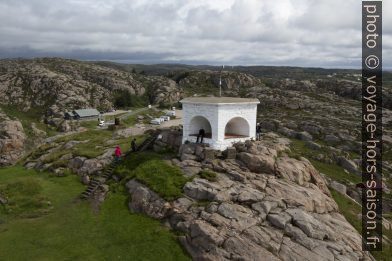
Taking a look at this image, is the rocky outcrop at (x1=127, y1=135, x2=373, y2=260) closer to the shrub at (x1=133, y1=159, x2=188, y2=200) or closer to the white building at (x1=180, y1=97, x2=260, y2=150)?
the shrub at (x1=133, y1=159, x2=188, y2=200)

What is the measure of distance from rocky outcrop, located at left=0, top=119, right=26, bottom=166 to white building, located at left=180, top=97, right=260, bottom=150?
3064 cm

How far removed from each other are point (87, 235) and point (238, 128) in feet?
56.2

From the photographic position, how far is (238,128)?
1367 inches

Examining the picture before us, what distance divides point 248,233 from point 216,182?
Result: 537 centimetres

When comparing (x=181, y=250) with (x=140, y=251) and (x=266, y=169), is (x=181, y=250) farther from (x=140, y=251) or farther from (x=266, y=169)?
(x=266, y=169)

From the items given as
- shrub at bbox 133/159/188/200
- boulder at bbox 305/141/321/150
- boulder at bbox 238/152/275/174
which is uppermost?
boulder at bbox 238/152/275/174

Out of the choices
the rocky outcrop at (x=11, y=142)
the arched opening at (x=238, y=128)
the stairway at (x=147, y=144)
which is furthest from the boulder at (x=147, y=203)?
the rocky outcrop at (x=11, y=142)

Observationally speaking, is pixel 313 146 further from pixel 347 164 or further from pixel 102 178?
pixel 102 178

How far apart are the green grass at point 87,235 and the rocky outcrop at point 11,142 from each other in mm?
29327

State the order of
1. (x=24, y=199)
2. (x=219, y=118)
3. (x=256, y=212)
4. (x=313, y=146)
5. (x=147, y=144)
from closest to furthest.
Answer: (x=256, y=212), (x=24, y=199), (x=219, y=118), (x=147, y=144), (x=313, y=146)

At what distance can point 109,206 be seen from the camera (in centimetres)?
2638

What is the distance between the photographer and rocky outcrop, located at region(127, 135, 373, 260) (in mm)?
20625

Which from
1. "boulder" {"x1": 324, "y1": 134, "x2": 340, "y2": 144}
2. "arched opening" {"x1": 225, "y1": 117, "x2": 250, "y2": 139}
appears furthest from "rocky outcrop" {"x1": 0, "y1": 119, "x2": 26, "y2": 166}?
"boulder" {"x1": 324, "y1": 134, "x2": 340, "y2": 144}

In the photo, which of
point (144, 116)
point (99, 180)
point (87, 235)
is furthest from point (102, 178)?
point (144, 116)
